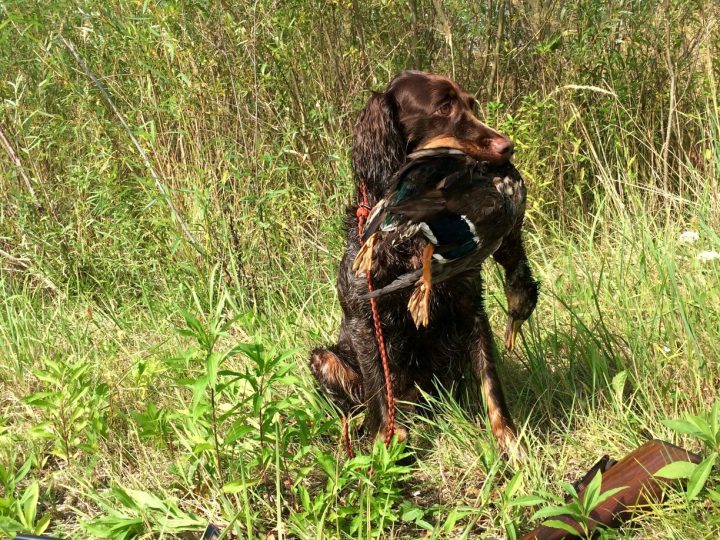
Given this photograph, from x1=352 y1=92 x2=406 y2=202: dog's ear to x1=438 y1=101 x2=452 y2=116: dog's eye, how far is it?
6.3 inches

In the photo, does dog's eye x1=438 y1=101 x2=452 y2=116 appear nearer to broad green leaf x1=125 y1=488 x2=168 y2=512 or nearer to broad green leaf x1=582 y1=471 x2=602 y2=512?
broad green leaf x1=582 y1=471 x2=602 y2=512

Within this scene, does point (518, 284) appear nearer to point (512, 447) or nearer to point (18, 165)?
point (512, 447)

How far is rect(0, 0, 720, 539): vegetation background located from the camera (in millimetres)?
2418

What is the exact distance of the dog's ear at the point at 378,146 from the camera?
8.78 feet

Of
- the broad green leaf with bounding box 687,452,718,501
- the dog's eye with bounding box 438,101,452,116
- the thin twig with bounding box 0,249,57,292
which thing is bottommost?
the thin twig with bounding box 0,249,57,292

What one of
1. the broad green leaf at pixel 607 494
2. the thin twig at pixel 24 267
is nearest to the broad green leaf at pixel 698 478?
the broad green leaf at pixel 607 494

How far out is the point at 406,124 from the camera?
9.12 feet

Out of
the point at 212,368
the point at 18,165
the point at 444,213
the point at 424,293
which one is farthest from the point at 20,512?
the point at 18,165

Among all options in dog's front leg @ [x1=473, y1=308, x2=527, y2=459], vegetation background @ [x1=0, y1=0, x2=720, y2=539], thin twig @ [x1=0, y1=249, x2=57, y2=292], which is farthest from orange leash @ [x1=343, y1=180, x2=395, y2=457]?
thin twig @ [x1=0, y1=249, x2=57, y2=292]

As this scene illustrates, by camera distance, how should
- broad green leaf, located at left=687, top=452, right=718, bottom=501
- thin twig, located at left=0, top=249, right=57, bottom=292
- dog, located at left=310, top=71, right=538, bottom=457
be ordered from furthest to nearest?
thin twig, located at left=0, top=249, right=57, bottom=292 → dog, located at left=310, top=71, right=538, bottom=457 → broad green leaf, located at left=687, top=452, right=718, bottom=501

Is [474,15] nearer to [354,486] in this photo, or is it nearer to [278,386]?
[278,386]

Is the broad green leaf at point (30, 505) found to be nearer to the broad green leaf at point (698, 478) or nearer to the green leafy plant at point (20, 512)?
the green leafy plant at point (20, 512)

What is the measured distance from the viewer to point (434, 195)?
202cm

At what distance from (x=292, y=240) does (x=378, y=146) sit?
1532 millimetres
